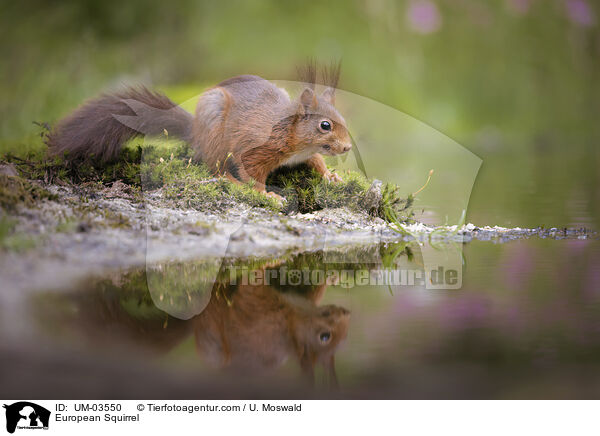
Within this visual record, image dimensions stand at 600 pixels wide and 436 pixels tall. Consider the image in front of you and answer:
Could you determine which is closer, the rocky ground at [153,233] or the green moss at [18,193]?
the rocky ground at [153,233]

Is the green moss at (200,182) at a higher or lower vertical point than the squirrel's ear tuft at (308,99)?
lower

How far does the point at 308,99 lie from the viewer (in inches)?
103

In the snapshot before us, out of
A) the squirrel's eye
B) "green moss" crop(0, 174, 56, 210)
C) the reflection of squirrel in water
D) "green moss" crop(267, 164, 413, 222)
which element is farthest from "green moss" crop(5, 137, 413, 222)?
the squirrel's eye

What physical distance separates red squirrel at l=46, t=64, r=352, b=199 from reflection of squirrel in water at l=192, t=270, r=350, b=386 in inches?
40.9

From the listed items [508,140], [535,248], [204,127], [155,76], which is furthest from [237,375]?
[508,140]

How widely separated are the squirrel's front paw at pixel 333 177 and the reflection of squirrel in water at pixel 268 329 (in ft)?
3.67

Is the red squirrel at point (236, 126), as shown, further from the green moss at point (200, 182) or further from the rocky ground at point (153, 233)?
the rocky ground at point (153, 233)

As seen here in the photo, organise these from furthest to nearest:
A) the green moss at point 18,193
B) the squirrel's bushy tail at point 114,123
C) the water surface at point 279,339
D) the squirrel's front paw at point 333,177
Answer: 1. the squirrel's front paw at point 333,177
2. the squirrel's bushy tail at point 114,123
3. the green moss at point 18,193
4. the water surface at point 279,339

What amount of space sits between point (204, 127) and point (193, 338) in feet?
4.96

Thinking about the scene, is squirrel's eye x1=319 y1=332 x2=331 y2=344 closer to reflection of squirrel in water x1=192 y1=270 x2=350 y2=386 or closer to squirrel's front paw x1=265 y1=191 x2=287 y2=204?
reflection of squirrel in water x1=192 y1=270 x2=350 y2=386

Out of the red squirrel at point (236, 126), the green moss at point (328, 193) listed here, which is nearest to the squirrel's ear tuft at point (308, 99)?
the red squirrel at point (236, 126)

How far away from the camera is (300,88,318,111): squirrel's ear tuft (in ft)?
8.53

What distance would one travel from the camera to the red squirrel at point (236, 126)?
262 cm
